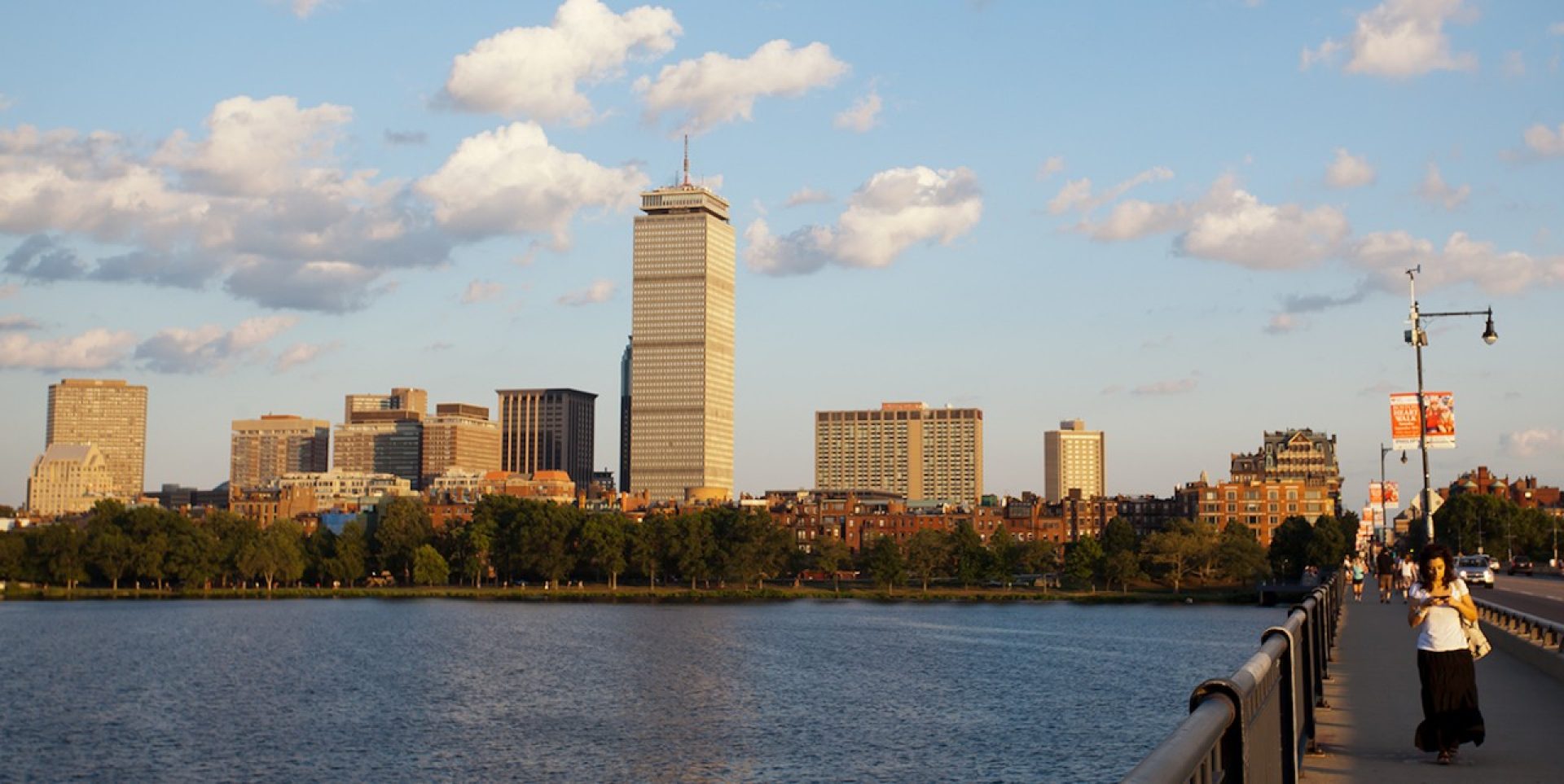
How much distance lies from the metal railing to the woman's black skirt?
980cm

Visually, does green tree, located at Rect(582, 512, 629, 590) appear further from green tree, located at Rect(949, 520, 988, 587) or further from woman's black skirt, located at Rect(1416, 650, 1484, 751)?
woman's black skirt, located at Rect(1416, 650, 1484, 751)

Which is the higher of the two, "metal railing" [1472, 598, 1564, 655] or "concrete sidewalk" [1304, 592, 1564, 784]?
"metal railing" [1472, 598, 1564, 655]

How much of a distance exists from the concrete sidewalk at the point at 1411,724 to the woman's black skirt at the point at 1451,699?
0.34 meters

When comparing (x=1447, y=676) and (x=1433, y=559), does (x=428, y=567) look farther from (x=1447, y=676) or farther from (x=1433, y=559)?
(x=1447, y=676)

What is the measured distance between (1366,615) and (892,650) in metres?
58.3

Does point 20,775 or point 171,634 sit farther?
point 171,634

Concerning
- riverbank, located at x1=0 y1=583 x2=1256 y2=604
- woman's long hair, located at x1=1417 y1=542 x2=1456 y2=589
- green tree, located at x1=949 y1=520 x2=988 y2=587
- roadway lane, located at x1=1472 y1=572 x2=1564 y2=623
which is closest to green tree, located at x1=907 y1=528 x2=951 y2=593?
green tree, located at x1=949 y1=520 x2=988 y2=587

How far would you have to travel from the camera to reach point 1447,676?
15.4 metres

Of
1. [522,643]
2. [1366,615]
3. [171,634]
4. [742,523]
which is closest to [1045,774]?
[1366,615]

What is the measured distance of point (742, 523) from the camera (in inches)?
7736

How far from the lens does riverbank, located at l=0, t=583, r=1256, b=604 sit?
602ft

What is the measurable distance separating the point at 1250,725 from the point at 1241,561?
177785 mm

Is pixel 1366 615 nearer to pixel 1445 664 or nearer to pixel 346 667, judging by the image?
pixel 1445 664

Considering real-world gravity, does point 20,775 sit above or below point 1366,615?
below
